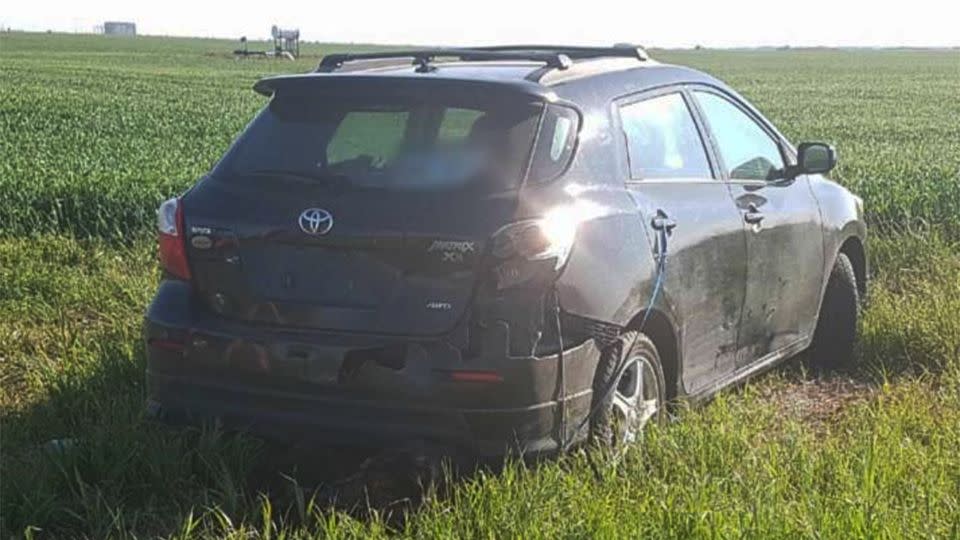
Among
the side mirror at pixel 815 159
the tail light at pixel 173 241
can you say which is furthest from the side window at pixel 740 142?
the tail light at pixel 173 241

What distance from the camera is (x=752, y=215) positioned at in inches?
217

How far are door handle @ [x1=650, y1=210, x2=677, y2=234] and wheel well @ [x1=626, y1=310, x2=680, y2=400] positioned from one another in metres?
0.32

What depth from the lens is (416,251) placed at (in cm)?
411

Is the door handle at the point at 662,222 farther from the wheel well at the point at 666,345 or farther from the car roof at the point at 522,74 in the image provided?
the car roof at the point at 522,74

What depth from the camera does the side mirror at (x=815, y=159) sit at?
6082 mm

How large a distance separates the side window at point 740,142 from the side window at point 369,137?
60.0 inches

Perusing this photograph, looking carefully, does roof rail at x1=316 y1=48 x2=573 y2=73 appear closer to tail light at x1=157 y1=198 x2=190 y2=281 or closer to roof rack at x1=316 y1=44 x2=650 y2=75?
roof rack at x1=316 y1=44 x2=650 y2=75

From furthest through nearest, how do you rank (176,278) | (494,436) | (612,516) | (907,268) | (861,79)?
(861,79)
(907,268)
(176,278)
(494,436)
(612,516)

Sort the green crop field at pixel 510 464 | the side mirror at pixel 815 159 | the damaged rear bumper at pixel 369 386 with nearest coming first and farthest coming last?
the green crop field at pixel 510 464 < the damaged rear bumper at pixel 369 386 < the side mirror at pixel 815 159

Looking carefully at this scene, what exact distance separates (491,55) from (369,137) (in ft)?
2.32

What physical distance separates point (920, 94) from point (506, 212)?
1915 inches

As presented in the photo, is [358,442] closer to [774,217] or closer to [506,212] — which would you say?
[506,212]

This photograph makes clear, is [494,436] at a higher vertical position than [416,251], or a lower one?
lower

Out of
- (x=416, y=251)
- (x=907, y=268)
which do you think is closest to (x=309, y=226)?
(x=416, y=251)
